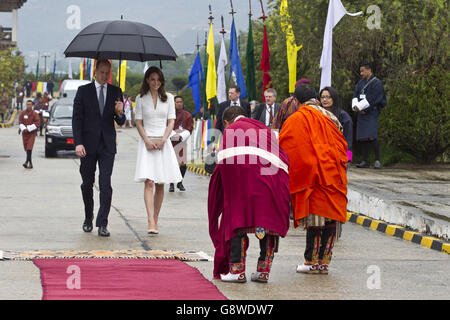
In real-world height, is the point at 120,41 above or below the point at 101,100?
above

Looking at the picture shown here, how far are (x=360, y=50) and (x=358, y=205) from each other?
8.00m

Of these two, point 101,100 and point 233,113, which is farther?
point 101,100

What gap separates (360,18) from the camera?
72.4 feet

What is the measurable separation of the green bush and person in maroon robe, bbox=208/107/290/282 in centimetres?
1331

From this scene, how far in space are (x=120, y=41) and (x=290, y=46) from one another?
34.1 ft

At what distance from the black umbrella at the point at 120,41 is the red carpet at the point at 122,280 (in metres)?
3.19

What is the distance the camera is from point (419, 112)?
21703 millimetres

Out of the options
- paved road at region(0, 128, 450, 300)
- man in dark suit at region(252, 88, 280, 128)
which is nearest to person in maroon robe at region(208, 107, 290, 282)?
paved road at region(0, 128, 450, 300)

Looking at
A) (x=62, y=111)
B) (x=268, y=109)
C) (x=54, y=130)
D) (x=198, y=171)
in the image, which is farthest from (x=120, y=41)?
(x=62, y=111)

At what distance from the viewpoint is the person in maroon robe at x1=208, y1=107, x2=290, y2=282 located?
28.3 ft

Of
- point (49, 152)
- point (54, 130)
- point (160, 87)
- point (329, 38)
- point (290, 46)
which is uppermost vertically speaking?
point (329, 38)

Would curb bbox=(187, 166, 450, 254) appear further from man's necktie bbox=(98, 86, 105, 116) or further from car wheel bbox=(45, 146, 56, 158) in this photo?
car wheel bbox=(45, 146, 56, 158)

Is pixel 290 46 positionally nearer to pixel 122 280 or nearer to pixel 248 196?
pixel 248 196
